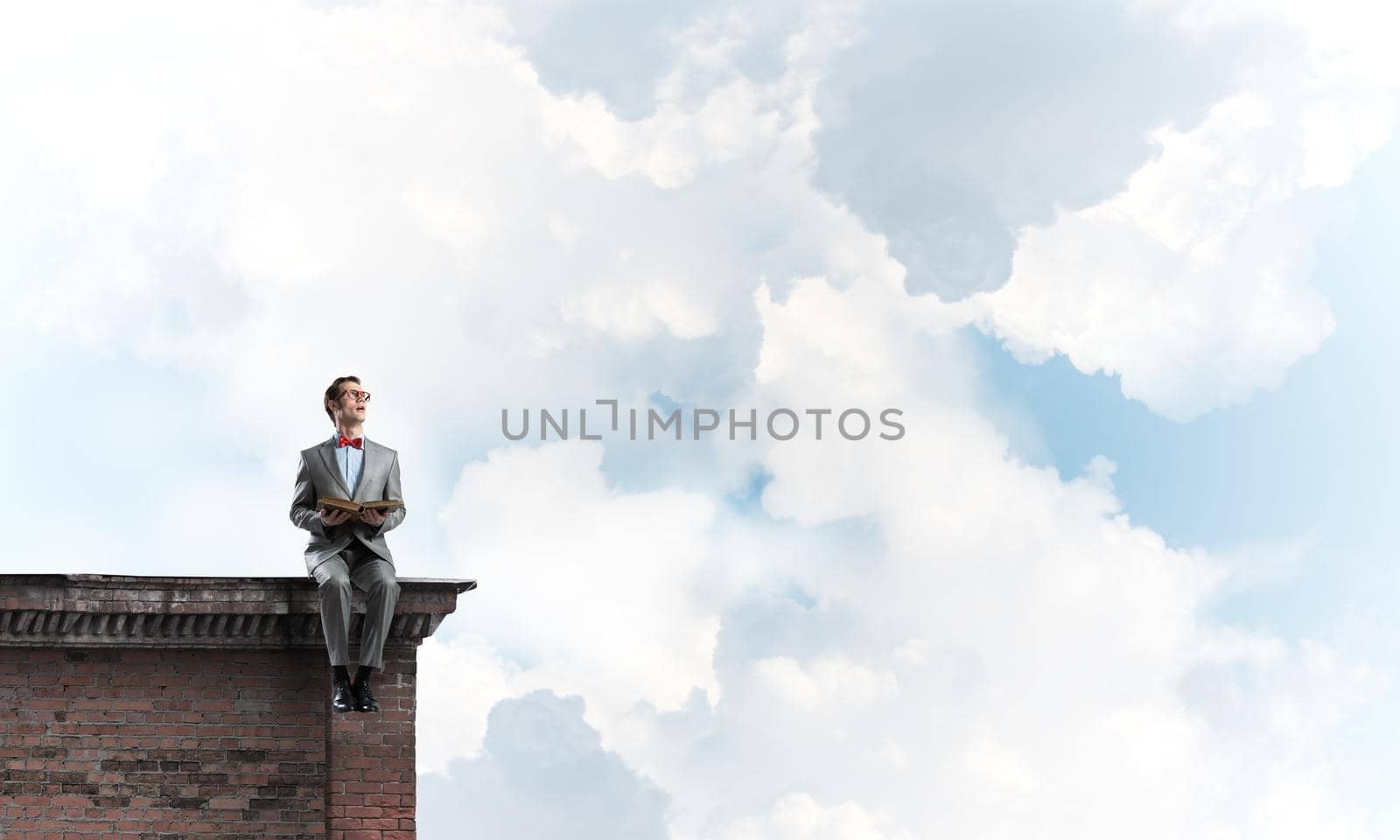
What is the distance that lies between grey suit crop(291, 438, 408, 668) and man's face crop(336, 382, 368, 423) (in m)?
0.24

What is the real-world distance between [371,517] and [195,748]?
7.69 ft

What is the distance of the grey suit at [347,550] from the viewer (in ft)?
38.9

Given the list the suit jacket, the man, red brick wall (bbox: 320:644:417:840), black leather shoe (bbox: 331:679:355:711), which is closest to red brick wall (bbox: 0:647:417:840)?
red brick wall (bbox: 320:644:417:840)

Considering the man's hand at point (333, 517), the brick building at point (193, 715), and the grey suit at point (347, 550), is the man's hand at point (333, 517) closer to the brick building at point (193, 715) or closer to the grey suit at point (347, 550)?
the grey suit at point (347, 550)

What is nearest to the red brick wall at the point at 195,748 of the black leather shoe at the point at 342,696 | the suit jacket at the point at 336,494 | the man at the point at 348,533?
the black leather shoe at the point at 342,696

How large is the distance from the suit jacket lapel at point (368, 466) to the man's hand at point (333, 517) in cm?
24

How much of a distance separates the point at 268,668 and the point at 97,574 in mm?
1564

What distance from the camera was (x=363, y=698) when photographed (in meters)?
12.0

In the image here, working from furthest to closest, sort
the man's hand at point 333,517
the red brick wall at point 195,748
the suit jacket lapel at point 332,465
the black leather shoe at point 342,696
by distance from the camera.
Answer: the suit jacket lapel at point 332,465 → the man's hand at point 333,517 → the black leather shoe at point 342,696 → the red brick wall at point 195,748

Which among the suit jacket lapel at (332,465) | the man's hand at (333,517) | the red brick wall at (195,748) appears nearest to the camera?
the red brick wall at (195,748)

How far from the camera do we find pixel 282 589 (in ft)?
40.0

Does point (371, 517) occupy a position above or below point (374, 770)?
above

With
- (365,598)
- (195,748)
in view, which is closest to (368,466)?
(365,598)

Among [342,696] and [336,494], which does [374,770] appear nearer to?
[342,696]
